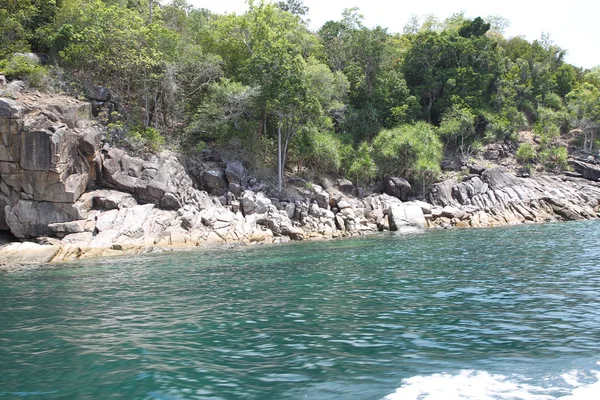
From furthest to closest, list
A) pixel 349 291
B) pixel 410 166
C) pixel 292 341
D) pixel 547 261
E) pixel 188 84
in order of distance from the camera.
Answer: pixel 410 166 < pixel 188 84 < pixel 547 261 < pixel 349 291 < pixel 292 341

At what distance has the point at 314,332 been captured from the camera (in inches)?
289

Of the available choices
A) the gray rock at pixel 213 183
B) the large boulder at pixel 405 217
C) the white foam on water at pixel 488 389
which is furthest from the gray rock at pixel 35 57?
the white foam on water at pixel 488 389

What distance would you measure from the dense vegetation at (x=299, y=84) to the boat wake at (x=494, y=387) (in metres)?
27.7

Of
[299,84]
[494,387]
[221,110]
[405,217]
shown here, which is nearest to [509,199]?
[405,217]

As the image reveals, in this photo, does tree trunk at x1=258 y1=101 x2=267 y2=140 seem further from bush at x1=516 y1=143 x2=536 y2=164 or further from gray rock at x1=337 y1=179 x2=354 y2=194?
bush at x1=516 y1=143 x2=536 y2=164

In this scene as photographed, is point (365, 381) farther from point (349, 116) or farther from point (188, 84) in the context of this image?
point (349, 116)

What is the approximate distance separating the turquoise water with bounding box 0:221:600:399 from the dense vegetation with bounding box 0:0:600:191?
20.1 m

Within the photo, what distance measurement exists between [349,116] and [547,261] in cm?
3156

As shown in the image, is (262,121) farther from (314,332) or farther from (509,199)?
(314,332)

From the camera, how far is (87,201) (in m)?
24.5

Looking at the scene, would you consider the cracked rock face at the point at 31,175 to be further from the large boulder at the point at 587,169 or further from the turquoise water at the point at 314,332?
the large boulder at the point at 587,169

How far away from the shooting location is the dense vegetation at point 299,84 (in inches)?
1208

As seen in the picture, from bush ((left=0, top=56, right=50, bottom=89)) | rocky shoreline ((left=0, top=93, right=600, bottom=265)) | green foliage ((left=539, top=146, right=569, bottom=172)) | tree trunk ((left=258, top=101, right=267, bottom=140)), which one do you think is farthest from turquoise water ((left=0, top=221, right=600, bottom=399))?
green foliage ((left=539, top=146, right=569, bottom=172))

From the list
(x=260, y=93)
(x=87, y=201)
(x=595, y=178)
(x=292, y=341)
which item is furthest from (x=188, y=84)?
(x=595, y=178)
